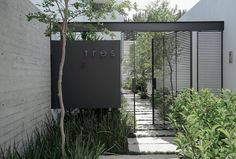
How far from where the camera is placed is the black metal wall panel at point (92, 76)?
8.38 m

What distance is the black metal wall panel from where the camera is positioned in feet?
27.5

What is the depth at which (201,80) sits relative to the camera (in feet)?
30.1

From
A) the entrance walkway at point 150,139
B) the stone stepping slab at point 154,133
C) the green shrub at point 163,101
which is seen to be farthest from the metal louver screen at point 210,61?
the entrance walkway at point 150,139

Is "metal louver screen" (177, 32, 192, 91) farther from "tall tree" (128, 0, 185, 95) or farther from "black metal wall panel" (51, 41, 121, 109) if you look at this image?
"black metal wall panel" (51, 41, 121, 109)

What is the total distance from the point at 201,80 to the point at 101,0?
4.48 meters

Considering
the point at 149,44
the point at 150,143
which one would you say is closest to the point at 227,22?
the point at 150,143

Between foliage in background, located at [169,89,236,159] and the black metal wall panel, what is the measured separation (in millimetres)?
3465

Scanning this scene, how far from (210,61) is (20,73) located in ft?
16.3

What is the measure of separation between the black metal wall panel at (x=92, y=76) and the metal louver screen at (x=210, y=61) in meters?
2.08

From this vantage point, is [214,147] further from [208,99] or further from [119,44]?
[119,44]

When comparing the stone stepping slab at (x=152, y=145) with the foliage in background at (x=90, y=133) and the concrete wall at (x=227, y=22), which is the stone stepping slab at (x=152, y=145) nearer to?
the foliage in background at (x=90, y=133)

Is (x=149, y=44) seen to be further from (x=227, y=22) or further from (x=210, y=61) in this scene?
(x=227, y=22)

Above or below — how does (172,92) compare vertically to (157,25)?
below

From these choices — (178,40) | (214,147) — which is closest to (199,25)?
(178,40)
